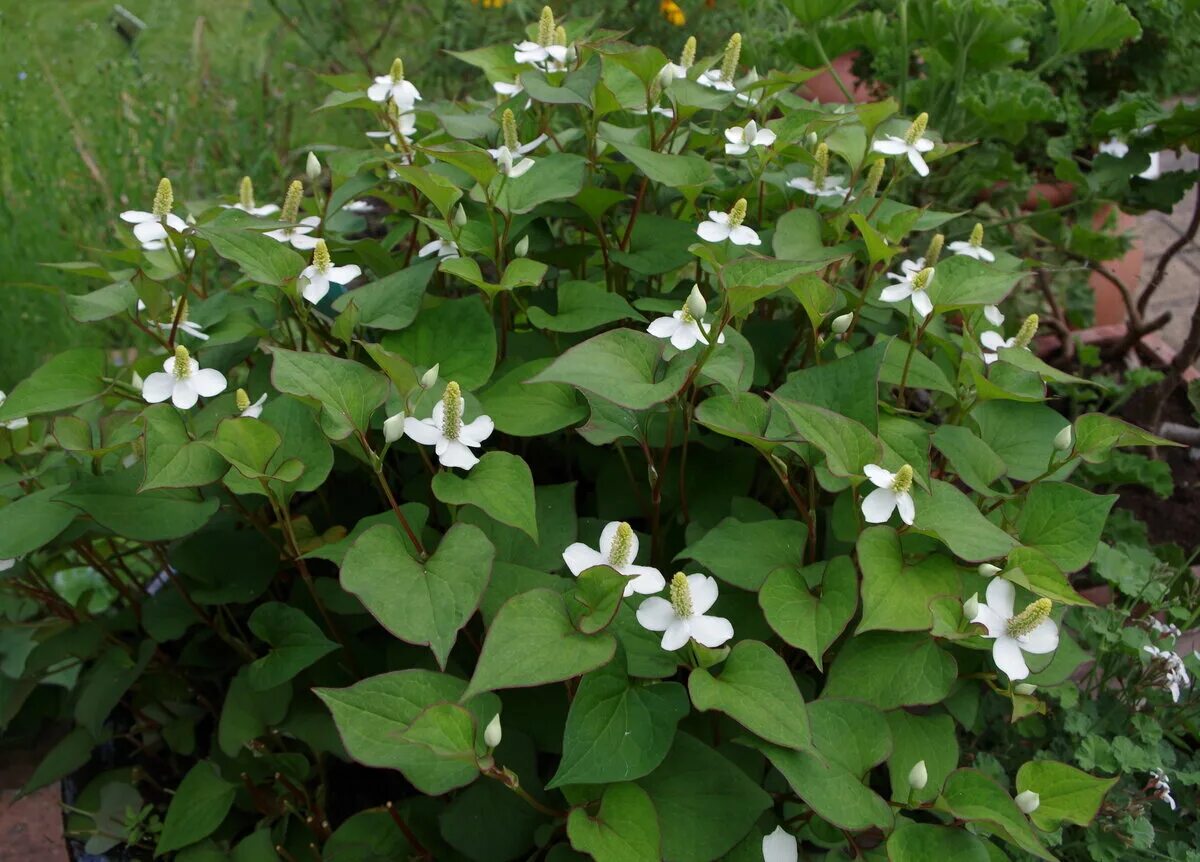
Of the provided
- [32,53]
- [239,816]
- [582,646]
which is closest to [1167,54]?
[582,646]

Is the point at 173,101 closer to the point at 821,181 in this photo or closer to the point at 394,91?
the point at 394,91

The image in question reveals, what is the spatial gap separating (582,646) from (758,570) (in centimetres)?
21

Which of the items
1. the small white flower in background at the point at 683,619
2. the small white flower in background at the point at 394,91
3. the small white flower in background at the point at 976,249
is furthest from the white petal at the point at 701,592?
the small white flower in background at the point at 394,91

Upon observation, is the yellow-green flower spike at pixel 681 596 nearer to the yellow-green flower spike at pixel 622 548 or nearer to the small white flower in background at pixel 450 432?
the yellow-green flower spike at pixel 622 548

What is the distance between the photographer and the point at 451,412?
0.84 metres

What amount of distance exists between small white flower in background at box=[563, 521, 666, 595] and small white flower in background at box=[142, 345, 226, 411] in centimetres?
38

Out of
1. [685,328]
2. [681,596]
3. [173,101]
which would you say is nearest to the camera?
[681,596]

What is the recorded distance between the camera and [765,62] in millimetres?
1974

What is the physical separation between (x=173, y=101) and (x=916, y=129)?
2.68 metres

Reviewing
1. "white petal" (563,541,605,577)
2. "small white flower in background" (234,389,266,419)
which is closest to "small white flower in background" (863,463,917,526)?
"white petal" (563,541,605,577)

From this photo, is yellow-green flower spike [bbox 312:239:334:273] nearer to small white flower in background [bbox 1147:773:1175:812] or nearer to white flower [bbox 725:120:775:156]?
white flower [bbox 725:120:775:156]

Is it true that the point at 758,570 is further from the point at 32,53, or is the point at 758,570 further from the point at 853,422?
the point at 32,53

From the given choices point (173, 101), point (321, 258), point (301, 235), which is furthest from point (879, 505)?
point (173, 101)

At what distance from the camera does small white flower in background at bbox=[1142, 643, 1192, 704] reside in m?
1.10
